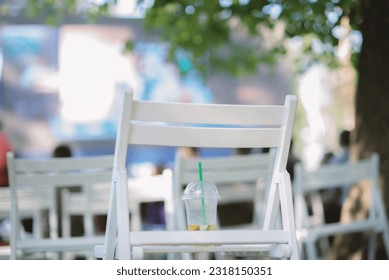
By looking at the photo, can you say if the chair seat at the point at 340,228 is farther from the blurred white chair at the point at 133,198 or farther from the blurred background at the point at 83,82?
the blurred background at the point at 83,82

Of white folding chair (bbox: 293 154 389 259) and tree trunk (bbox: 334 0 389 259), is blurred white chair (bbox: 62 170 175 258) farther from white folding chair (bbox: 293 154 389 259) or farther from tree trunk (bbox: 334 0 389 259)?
tree trunk (bbox: 334 0 389 259)

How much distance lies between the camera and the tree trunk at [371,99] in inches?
294

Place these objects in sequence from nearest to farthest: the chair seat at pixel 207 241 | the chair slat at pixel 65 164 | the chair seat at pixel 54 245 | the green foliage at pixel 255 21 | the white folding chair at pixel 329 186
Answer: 1. the chair seat at pixel 207 241
2. the chair seat at pixel 54 245
3. the chair slat at pixel 65 164
4. the white folding chair at pixel 329 186
5. the green foliage at pixel 255 21

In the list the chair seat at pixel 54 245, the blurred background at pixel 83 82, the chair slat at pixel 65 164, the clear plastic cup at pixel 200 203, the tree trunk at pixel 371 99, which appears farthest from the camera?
the blurred background at pixel 83 82

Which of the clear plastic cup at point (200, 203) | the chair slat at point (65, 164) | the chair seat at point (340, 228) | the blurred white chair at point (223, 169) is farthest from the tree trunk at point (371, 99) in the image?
the clear plastic cup at point (200, 203)

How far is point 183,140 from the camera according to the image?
3.27 m

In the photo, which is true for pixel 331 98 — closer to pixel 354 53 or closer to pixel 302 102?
pixel 302 102

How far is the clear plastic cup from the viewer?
3430 mm

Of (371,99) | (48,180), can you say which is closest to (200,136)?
(48,180)

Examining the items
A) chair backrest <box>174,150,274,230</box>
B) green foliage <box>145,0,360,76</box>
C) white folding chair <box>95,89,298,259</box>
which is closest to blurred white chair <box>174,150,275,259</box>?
chair backrest <box>174,150,274,230</box>

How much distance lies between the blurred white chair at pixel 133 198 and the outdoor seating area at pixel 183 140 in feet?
0.04

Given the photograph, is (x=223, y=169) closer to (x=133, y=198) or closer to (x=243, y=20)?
(x=133, y=198)

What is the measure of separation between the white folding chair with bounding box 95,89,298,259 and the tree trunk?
13.6 feet

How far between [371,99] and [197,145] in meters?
4.53
